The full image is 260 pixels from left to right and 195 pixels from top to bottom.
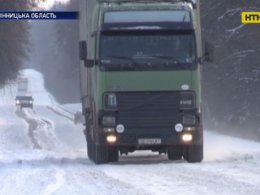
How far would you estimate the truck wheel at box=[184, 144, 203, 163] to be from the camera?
1964cm

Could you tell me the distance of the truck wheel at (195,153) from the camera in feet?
64.4

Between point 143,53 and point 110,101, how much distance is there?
129cm

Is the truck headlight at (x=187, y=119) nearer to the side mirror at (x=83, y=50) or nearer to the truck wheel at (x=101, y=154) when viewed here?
the truck wheel at (x=101, y=154)

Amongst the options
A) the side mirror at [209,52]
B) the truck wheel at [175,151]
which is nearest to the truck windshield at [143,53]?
the side mirror at [209,52]

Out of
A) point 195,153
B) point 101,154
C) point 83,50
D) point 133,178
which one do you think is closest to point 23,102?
point 101,154

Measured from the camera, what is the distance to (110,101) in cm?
1895

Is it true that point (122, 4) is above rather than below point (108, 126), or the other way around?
above

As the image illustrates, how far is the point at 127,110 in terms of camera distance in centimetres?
1897

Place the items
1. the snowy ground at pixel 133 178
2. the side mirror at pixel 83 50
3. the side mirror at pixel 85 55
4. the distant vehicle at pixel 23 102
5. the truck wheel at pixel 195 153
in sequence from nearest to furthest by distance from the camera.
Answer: the snowy ground at pixel 133 178 → the side mirror at pixel 85 55 → the side mirror at pixel 83 50 → the truck wheel at pixel 195 153 → the distant vehicle at pixel 23 102

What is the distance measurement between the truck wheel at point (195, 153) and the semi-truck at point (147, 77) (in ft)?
1.24

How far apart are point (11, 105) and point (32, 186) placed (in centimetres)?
9385

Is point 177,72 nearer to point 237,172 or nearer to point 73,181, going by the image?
point 237,172

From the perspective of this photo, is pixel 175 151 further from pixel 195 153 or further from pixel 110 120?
pixel 110 120

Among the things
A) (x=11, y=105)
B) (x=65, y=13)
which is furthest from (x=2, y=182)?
(x=11, y=105)
